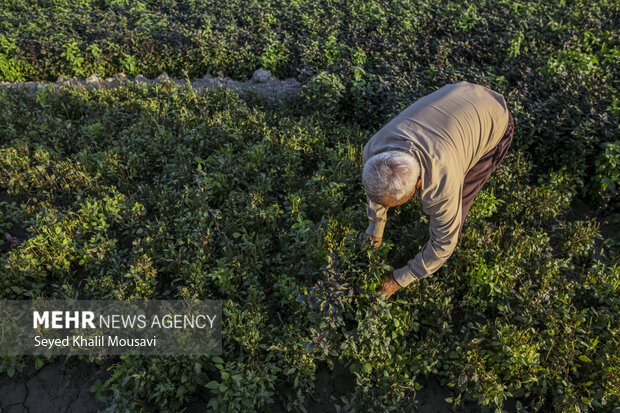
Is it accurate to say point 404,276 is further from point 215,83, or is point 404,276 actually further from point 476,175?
point 215,83

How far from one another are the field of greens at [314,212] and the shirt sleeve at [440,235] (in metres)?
0.53

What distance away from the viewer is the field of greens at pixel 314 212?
129 inches

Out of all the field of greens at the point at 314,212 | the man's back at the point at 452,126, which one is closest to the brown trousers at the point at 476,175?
the man's back at the point at 452,126

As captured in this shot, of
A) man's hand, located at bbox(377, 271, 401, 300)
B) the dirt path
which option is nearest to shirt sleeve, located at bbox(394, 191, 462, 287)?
man's hand, located at bbox(377, 271, 401, 300)

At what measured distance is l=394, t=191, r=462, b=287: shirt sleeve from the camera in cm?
281

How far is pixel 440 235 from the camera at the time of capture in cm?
289

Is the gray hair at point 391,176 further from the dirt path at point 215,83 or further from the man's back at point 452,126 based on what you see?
the dirt path at point 215,83

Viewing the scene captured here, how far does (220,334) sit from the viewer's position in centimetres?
347

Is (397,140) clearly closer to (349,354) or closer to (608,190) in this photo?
(349,354)

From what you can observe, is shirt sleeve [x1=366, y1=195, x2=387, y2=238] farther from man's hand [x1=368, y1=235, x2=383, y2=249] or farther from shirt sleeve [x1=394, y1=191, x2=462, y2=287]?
shirt sleeve [x1=394, y1=191, x2=462, y2=287]

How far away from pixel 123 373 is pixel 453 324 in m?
3.04

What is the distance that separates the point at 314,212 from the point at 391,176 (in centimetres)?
208

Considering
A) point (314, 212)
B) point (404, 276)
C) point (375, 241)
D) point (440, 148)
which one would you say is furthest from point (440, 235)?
point (314, 212)

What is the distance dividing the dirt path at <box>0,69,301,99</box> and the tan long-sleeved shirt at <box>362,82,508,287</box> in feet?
12.9
